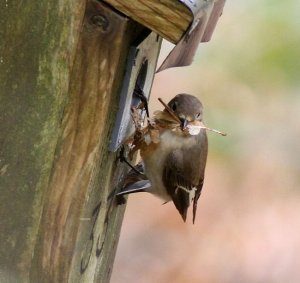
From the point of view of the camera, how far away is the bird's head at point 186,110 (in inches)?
81.5

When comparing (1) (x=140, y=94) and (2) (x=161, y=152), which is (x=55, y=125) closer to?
(1) (x=140, y=94)

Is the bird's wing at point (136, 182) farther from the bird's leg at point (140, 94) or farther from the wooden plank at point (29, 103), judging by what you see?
the wooden plank at point (29, 103)

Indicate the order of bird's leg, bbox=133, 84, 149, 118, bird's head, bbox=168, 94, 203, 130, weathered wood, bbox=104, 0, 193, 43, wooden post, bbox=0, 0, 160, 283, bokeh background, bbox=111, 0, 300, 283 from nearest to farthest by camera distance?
1. weathered wood, bbox=104, 0, 193, 43
2. wooden post, bbox=0, 0, 160, 283
3. bird's leg, bbox=133, 84, 149, 118
4. bird's head, bbox=168, 94, 203, 130
5. bokeh background, bbox=111, 0, 300, 283

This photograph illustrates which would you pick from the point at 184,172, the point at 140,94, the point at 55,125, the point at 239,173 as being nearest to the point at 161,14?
the point at 55,125

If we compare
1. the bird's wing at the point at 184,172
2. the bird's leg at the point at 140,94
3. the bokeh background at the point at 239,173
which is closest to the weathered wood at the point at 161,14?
the bird's leg at the point at 140,94

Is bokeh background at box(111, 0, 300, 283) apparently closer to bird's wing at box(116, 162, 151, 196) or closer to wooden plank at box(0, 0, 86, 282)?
bird's wing at box(116, 162, 151, 196)

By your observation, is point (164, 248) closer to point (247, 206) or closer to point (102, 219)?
point (247, 206)

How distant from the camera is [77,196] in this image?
65.7 inches

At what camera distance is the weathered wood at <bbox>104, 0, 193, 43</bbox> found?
A: 1.39m

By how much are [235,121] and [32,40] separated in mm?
2588

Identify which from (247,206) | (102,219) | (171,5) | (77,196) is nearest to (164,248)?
(247,206)

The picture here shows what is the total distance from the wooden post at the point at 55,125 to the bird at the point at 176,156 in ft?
0.92

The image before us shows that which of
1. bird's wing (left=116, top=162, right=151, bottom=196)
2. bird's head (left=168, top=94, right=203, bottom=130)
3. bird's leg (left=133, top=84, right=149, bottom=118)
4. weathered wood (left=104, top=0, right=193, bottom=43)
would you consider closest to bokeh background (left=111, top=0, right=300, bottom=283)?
bird's wing (left=116, top=162, right=151, bottom=196)

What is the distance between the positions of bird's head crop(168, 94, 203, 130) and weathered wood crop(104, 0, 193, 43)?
0.63m
